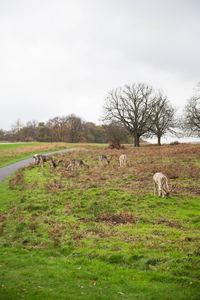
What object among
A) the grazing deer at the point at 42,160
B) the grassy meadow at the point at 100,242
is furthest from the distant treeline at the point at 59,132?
the grassy meadow at the point at 100,242

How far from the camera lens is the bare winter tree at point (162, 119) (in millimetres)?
50438

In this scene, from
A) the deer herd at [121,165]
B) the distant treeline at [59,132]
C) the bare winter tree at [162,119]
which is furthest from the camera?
the distant treeline at [59,132]

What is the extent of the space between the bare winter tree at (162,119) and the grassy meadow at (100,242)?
3395 cm

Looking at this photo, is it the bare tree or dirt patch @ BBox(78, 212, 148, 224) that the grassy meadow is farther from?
the bare tree

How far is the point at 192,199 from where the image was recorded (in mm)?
14070

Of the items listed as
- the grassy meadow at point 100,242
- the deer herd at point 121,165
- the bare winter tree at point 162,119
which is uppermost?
the bare winter tree at point 162,119

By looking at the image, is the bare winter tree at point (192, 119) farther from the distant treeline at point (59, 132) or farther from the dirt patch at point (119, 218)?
the distant treeline at point (59, 132)

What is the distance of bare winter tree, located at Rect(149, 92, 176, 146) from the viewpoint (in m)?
50.4

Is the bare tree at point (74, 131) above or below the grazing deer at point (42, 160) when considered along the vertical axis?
above

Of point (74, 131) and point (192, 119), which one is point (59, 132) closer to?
point (74, 131)

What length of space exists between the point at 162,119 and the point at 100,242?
45.6 metres

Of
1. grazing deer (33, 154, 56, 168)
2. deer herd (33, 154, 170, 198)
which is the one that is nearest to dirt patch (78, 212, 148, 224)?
deer herd (33, 154, 170, 198)

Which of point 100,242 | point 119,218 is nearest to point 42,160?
point 119,218

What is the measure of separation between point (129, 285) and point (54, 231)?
201 inches
